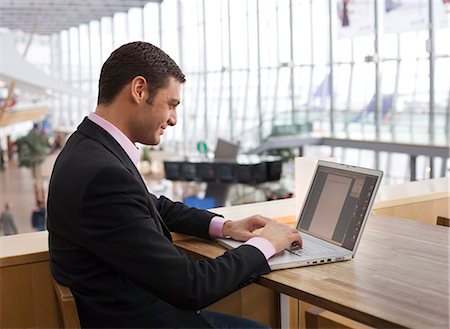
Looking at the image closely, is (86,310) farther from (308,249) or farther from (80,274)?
Answer: (308,249)

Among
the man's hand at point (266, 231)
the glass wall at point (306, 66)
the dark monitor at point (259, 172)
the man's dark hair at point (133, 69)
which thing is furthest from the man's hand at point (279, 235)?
the dark monitor at point (259, 172)

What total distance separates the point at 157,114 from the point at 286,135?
16.7m

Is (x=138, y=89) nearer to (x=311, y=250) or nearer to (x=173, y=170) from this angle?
(x=311, y=250)

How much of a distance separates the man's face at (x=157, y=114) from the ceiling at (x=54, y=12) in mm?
26818

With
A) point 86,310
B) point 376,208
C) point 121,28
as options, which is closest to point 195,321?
point 86,310

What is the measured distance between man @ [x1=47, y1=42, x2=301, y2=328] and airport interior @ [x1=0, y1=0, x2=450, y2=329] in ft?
0.32

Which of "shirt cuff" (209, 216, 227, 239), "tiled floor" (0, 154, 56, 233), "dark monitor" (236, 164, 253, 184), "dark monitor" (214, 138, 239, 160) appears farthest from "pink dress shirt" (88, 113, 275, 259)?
"tiled floor" (0, 154, 56, 233)

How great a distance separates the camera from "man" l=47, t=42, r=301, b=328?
65.7 inches

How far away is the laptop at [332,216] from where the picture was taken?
202 cm

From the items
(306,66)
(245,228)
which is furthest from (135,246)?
(306,66)

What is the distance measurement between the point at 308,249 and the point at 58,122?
1409 inches

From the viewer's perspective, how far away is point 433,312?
4.97ft

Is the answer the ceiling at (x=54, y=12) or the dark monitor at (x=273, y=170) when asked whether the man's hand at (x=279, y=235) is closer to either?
the dark monitor at (x=273, y=170)

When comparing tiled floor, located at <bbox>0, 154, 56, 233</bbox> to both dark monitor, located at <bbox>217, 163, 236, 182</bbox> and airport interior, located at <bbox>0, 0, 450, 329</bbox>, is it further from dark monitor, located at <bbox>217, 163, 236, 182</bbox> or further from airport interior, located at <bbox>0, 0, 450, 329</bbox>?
dark monitor, located at <bbox>217, 163, 236, 182</bbox>
